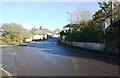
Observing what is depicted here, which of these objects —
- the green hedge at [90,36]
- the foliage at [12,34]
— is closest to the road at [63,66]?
the green hedge at [90,36]

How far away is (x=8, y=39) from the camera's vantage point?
84250 millimetres

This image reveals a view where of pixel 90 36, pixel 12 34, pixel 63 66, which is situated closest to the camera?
pixel 63 66

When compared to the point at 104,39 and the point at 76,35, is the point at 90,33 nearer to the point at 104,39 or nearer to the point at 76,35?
the point at 104,39

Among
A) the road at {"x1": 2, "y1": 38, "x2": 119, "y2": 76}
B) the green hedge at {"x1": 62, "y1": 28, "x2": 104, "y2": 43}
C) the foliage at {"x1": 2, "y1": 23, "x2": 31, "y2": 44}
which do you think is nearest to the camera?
the road at {"x1": 2, "y1": 38, "x2": 119, "y2": 76}

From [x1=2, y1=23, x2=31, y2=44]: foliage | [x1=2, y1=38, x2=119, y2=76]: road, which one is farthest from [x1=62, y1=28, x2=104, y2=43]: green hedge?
[x1=2, y1=23, x2=31, y2=44]: foliage

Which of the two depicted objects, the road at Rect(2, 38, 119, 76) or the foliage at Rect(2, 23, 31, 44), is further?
the foliage at Rect(2, 23, 31, 44)

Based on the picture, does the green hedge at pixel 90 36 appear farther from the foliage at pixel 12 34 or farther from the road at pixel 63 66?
the foliage at pixel 12 34

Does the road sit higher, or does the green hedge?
the green hedge

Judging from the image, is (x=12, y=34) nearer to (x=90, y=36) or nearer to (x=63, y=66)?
(x=90, y=36)

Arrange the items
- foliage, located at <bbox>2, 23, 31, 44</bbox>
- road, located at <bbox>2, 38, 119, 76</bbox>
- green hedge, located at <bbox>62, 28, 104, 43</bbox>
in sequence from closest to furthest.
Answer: road, located at <bbox>2, 38, 119, 76</bbox>, green hedge, located at <bbox>62, 28, 104, 43</bbox>, foliage, located at <bbox>2, 23, 31, 44</bbox>

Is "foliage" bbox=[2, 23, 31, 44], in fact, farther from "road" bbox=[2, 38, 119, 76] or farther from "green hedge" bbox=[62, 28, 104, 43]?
"road" bbox=[2, 38, 119, 76]

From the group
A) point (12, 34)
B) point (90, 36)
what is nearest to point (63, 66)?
point (90, 36)

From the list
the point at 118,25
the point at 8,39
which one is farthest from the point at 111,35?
the point at 8,39

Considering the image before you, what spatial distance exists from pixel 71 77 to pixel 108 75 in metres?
1.85
